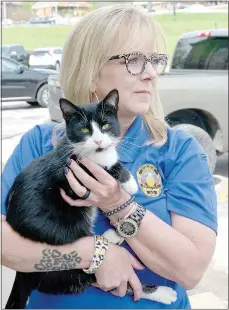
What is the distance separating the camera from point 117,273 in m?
1.59

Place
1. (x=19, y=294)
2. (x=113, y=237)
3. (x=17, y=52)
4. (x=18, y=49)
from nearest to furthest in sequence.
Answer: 1. (x=113, y=237)
2. (x=19, y=294)
3. (x=17, y=52)
4. (x=18, y=49)

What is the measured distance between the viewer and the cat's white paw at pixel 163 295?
169 centimetres

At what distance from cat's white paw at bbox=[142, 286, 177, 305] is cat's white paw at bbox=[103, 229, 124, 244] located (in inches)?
8.0

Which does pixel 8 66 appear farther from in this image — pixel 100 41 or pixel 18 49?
pixel 100 41

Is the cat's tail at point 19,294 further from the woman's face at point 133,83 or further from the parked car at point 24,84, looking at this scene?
the parked car at point 24,84

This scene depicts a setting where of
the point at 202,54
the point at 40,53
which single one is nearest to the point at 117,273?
the point at 202,54

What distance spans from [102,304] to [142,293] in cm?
13

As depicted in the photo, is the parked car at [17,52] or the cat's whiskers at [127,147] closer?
the cat's whiskers at [127,147]

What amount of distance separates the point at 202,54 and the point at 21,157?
226 inches

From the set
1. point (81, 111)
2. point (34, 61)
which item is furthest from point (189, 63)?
point (34, 61)

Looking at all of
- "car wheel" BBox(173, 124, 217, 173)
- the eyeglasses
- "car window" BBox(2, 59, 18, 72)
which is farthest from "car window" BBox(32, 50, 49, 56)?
the eyeglasses

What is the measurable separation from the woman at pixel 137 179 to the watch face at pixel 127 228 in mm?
18

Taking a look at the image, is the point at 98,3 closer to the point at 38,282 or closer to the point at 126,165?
the point at 126,165

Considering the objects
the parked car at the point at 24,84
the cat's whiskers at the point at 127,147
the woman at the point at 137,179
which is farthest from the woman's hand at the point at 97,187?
the parked car at the point at 24,84
